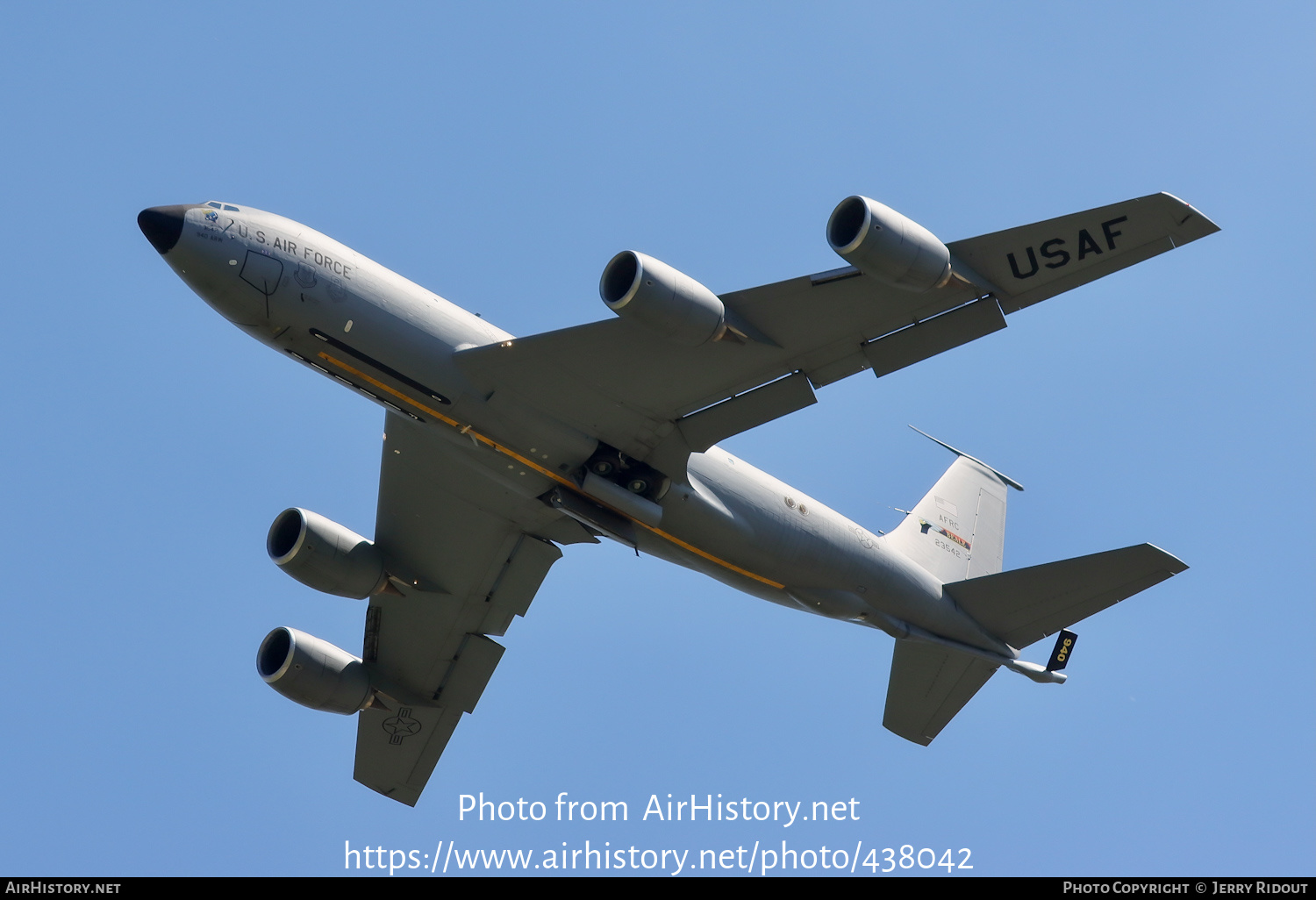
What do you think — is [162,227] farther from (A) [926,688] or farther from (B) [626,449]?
(A) [926,688]

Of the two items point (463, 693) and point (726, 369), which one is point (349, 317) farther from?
point (463, 693)

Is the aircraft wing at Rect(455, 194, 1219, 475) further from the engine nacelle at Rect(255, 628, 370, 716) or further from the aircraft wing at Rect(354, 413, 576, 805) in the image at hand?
the engine nacelle at Rect(255, 628, 370, 716)

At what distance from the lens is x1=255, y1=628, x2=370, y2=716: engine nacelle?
28656 millimetres

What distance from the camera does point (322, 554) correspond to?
27.2m

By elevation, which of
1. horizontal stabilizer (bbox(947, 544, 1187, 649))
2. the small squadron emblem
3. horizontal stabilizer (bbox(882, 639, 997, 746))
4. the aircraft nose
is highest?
horizontal stabilizer (bbox(947, 544, 1187, 649))

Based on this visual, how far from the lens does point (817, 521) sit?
1060 inches

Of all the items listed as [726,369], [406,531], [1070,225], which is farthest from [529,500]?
[1070,225]

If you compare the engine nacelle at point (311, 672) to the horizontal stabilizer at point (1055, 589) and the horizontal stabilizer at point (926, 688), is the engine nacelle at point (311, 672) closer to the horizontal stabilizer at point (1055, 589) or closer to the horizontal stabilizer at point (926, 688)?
the horizontal stabilizer at point (926, 688)

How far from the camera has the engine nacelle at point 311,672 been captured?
94.0ft

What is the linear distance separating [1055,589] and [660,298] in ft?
38.5

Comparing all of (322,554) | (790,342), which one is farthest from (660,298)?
(322,554)

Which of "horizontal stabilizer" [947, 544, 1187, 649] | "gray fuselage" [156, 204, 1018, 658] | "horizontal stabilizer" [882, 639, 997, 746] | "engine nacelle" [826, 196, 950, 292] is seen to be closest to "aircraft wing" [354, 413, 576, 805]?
"gray fuselage" [156, 204, 1018, 658]

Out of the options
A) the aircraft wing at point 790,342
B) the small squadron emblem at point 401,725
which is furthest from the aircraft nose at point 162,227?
the small squadron emblem at point 401,725

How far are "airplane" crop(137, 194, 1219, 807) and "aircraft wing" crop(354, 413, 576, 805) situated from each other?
0.18 feet
